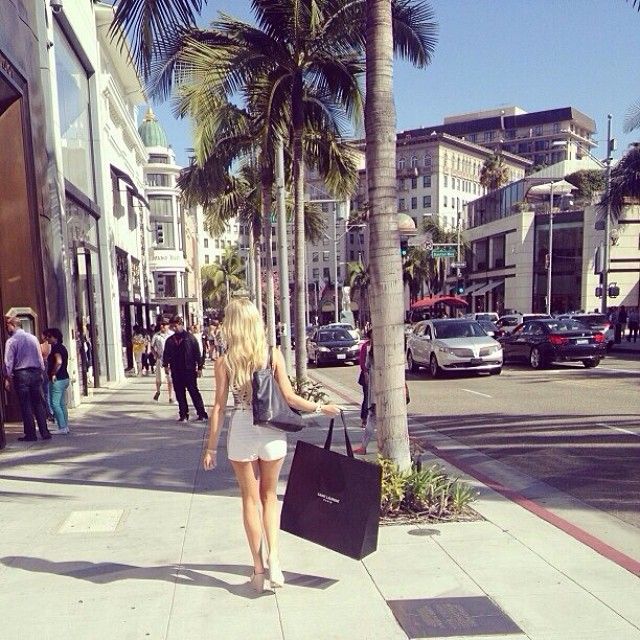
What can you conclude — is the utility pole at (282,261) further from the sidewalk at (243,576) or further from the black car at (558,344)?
the black car at (558,344)

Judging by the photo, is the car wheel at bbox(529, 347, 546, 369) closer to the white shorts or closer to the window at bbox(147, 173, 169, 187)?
the white shorts

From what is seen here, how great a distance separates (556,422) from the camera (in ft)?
31.6

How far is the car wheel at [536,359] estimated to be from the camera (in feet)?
59.4

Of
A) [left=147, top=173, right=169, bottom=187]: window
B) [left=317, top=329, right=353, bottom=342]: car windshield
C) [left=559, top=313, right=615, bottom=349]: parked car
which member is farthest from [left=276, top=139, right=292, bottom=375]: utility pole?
[left=147, top=173, right=169, bottom=187]: window

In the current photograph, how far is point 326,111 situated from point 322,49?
1.55 meters

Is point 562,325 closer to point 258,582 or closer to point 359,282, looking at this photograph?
point 258,582

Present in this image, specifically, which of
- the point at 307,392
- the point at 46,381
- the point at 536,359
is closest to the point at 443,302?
the point at 536,359

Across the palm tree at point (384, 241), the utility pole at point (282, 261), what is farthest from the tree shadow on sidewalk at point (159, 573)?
the utility pole at point (282, 261)

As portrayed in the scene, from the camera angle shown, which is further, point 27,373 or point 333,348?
point 333,348

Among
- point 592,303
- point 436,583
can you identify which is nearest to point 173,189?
point 592,303

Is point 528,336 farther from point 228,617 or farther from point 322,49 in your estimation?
point 228,617

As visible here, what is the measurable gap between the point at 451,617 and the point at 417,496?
1.73 meters

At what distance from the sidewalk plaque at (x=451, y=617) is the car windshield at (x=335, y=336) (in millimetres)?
20320

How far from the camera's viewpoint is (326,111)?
41.6 feet
